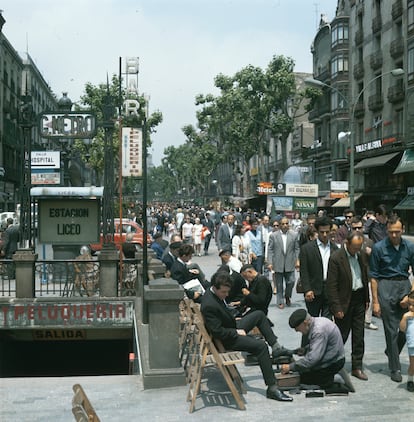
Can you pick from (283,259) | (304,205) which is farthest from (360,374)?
(304,205)

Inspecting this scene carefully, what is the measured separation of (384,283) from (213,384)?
7.68 feet

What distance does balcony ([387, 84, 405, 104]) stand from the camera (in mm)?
37281

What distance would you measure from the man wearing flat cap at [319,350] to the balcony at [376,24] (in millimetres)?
39367

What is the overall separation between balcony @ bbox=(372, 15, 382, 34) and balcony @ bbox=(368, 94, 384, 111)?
4794mm

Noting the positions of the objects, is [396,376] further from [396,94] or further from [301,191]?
[396,94]

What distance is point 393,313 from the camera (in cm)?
676

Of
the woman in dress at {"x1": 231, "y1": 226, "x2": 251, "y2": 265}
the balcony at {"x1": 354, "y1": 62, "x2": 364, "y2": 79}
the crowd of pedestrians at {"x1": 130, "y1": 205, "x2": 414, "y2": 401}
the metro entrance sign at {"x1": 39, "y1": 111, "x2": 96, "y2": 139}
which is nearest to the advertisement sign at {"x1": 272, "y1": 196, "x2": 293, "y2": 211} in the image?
the woman in dress at {"x1": 231, "y1": 226, "x2": 251, "y2": 265}

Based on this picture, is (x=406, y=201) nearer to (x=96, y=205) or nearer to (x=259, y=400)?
(x=96, y=205)

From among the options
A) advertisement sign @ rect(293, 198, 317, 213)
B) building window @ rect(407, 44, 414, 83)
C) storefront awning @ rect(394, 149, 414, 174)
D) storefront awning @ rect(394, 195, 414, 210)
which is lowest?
advertisement sign @ rect(293, 198, 317, 213)

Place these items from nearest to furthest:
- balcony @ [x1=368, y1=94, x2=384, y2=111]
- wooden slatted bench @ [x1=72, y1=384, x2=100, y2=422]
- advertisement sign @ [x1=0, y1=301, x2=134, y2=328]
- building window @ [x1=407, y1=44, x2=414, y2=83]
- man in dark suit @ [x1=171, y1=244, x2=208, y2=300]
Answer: wooden slatted bench @ [x1=72, y1=384, x2=100, y2=422], man in dark suit @ [x1=171, y1=244, x2=208, y2=300], advertisement sign @ [x1=0, y1=301, x2=134, y2=328], building window @ [x1=407, y1=44, x2=414, y2=83], balcony @ [x1=368, y1=94, x2=384, y2=111]

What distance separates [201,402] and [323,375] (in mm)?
1356

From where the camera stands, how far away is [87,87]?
42688mm

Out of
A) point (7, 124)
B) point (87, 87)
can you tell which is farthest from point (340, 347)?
point (7, 124)

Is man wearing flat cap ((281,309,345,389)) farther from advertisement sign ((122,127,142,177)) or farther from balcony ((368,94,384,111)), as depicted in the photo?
balcony ((368,94,384,111))
